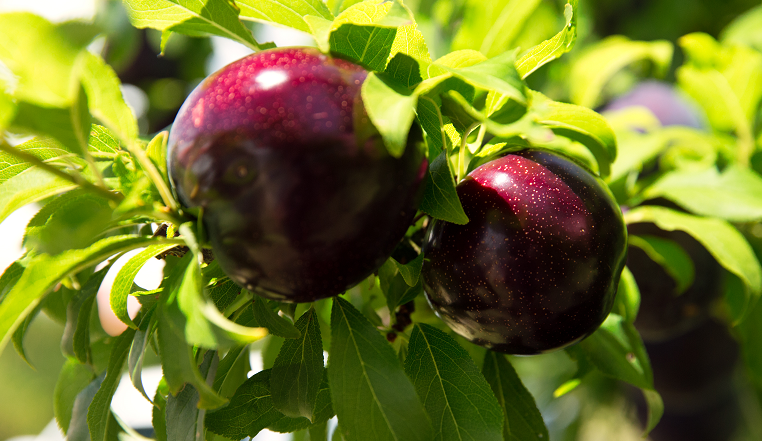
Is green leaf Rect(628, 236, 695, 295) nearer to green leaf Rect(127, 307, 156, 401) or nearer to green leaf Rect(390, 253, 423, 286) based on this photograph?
green leaf Rect(390, 253, 423, 286)

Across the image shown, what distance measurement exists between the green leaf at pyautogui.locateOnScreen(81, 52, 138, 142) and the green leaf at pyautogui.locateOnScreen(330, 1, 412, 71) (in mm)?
126

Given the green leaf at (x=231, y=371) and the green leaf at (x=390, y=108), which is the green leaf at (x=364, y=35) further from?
the green leaf at (x=231, y=371)

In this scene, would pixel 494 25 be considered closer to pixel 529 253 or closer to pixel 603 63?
pixel 603 63

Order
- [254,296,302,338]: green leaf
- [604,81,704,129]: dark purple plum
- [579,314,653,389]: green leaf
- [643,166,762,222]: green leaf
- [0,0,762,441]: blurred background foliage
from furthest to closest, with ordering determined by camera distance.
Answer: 1. [0,0,762,441]: blurred background foliage
2. [604,81,704,129]: dark purple plum
3. [643,166,762,222]: green leaf
4. [579,314,653,389]: green leaf
5. [254,296,302,338]: green leaf

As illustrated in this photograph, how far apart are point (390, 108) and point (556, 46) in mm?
161

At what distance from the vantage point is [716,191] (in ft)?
1.97

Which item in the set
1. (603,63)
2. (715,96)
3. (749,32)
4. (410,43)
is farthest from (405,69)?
(749,32)

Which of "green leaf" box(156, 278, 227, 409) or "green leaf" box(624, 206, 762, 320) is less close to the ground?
"green leaf" box(156, 278, 227, 409)

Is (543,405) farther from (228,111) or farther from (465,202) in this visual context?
(228,111)

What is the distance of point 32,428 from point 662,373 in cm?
349

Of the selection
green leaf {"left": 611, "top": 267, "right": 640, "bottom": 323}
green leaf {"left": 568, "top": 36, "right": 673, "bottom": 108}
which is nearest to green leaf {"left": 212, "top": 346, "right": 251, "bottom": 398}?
green leaf {"left": 611, "top": 267, "right": 640, "bottom": 323}

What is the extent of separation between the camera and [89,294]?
15.7 inches

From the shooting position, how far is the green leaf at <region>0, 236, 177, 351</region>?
280 millimetres

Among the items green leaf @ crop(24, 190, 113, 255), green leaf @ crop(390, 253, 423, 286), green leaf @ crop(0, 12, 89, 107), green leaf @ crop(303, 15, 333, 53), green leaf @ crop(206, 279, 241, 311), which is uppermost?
green leaf @ crop(0, 12, 89, 107)
